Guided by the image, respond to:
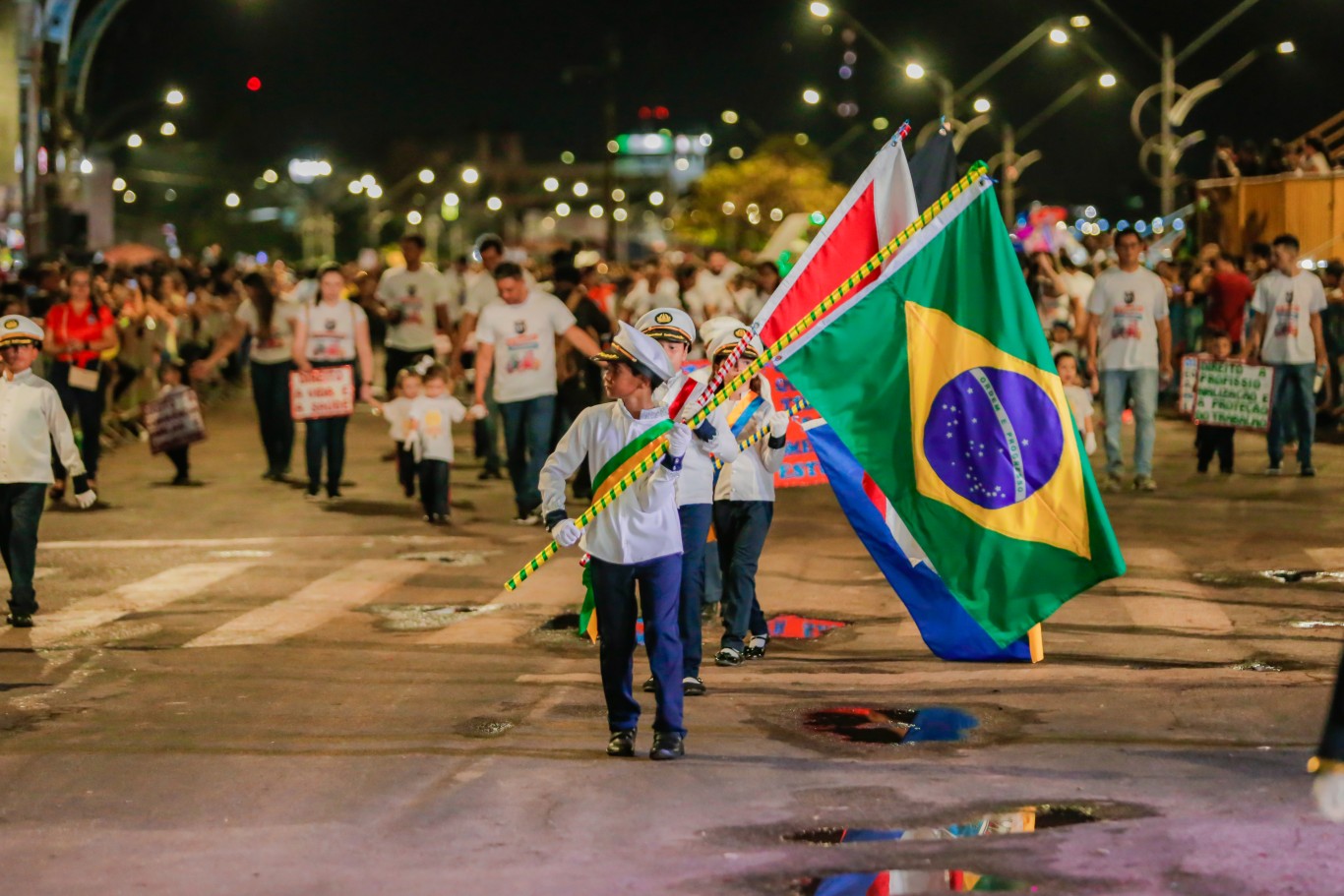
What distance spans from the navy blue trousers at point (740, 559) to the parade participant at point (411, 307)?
9.32 metres

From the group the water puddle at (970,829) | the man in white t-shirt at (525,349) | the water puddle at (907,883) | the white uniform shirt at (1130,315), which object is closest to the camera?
the water puddle at (907,883)

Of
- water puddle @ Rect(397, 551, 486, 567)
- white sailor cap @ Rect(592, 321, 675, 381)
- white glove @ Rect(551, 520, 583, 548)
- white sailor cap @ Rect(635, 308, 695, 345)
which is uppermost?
white sailor cap @ Rect(635, 308, 695, 345)

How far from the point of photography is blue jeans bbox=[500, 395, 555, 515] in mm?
15094

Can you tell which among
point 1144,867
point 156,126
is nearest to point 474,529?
point 1144,867

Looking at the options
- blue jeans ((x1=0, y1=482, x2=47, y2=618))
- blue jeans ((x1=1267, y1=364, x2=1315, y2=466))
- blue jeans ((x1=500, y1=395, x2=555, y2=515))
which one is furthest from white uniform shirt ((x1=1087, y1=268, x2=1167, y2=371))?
blue jeans ((x1=0, y1=482, x2=47, y2=618))

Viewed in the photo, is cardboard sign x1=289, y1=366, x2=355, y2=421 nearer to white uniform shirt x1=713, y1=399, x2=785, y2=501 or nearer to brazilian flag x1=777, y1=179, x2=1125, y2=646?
white uniform shirt x1=713, y1=399, x2=785, y2=501

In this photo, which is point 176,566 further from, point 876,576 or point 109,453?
point 109,453

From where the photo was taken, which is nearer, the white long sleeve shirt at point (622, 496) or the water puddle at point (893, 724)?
the white long sleeve shirt at point (622, 496)

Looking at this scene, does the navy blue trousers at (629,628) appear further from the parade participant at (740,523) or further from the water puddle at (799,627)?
the water puddle at (799,627)

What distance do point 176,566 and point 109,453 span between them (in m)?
8.63

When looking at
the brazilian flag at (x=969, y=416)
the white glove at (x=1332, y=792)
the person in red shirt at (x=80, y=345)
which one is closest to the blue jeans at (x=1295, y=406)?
the brazilian flag at (x=969, y=416)

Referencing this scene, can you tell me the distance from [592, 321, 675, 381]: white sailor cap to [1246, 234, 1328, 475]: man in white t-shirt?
34.0 feet

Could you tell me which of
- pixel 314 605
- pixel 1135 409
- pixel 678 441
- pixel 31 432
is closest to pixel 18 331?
pixel 31 432

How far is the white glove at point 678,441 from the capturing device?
7488 mm
